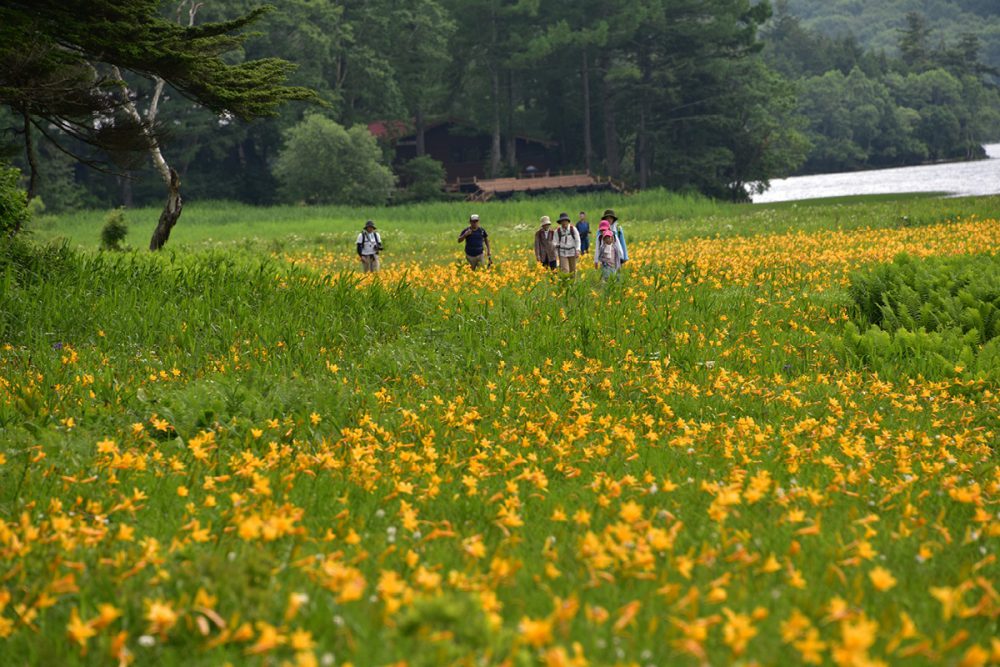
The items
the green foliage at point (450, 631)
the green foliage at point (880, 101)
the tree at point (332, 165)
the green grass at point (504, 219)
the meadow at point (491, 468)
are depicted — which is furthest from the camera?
the green foliage at point (880, 101)

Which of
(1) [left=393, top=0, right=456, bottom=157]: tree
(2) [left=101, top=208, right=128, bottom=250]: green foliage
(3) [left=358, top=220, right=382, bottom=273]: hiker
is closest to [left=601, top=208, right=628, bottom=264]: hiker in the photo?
(3) [left=358, top=220, right=382, bottom=273]: hiker

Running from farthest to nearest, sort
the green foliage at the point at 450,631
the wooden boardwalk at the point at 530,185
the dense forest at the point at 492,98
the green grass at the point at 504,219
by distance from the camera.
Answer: the wooden boardwalk at the point at 530,185 < the dense forest at the point at 492,98 < the green grass at the point at 504,219 < the green foliage at the point at 450,631

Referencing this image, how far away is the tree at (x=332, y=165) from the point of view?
2052 inches

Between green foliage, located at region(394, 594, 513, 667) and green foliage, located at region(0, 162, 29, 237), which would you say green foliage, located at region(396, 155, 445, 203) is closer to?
green foliage, located at region(0, 162, 29, 237)

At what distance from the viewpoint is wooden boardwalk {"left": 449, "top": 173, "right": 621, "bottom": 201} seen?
6028 centimetres

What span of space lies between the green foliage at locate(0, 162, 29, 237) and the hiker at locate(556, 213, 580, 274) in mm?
8302

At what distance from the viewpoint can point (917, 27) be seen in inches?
5778

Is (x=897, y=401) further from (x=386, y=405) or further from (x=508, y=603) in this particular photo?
(x=508, y=603)

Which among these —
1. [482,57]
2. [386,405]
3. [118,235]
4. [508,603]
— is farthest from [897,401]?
[482,57]

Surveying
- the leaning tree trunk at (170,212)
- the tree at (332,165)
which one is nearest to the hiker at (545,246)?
the leaning tree trunk at (170,212)

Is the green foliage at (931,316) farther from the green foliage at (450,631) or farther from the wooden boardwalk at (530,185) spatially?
the wooden boardwalk at (530,185)

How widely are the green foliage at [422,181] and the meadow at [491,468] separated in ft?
149

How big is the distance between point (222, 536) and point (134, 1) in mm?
9009

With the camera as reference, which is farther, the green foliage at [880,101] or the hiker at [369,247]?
the green foliage at [880,101]
